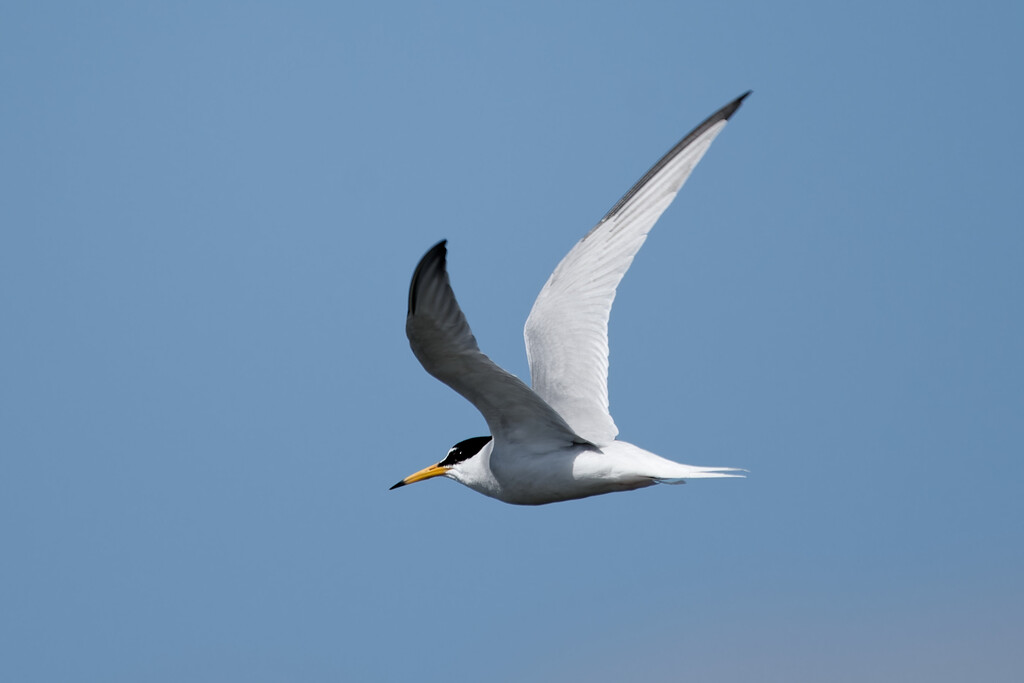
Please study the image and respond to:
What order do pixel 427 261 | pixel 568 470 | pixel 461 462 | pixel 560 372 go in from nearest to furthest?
pixel 427 261 → pixel 568 470 → pixel 461 462 → pixel 560 372

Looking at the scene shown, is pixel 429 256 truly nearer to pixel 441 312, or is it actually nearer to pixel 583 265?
pixel 441 312

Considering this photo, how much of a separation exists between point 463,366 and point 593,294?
9.66ft

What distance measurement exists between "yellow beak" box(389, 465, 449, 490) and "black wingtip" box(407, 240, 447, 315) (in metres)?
2.96

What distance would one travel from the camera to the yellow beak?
9.20 m

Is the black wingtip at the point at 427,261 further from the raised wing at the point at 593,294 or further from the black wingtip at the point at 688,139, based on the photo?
the black wingtip at the point at 688,139

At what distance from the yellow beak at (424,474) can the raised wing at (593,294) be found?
A: 3.40 ft

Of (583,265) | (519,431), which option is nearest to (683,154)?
(583,265)

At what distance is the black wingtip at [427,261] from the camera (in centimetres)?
630

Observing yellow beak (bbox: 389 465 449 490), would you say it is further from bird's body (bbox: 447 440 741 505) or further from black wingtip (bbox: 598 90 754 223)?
black wingtip (bbox: 598 90 754 223)

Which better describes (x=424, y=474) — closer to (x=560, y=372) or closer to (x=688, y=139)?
(x=560, y=372)

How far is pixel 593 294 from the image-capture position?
977 centimetres

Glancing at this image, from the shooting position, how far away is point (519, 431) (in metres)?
8.02

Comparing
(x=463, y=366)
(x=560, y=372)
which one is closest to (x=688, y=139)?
(x=560, y=372)

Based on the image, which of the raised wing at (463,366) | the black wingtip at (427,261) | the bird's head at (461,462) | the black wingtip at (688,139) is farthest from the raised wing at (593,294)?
the black wingtip at (427,261)
